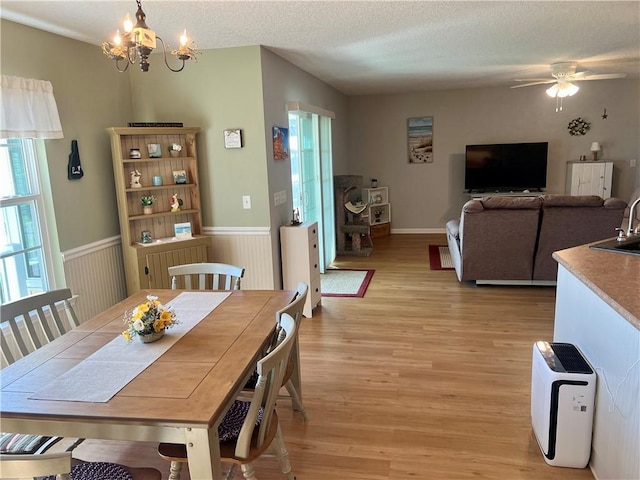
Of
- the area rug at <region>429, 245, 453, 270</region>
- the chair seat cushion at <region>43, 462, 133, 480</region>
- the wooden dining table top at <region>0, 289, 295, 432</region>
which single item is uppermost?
the wooden dining table top at <region>0, 289, 295, 432</region>

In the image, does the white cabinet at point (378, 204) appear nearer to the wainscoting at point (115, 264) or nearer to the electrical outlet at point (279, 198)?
the electrical outlet at point (279, 198)

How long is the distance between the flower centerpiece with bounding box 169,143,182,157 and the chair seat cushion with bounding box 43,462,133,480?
2808 millimetres

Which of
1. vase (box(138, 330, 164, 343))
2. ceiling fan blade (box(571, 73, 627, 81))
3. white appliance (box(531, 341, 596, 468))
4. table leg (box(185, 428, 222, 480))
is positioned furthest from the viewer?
ceiling fan blade (box(571, 73, 627, 81))

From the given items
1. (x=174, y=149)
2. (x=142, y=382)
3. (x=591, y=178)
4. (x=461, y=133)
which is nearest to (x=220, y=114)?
(x=174, y=149)

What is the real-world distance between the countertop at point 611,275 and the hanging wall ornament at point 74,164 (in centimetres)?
338

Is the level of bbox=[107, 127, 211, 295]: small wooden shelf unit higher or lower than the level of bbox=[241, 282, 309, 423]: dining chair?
higher

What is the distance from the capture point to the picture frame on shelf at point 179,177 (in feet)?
13.2

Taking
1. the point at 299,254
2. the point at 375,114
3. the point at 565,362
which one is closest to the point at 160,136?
the point at 299,254

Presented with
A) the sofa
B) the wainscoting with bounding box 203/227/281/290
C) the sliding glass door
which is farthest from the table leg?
the sofa

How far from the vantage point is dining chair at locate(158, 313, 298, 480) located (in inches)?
67.0

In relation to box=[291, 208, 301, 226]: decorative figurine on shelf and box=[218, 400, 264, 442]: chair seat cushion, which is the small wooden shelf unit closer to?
box=[291, 208, 301, 226]: decorative figurine on shelf

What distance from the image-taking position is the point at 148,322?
1.97m

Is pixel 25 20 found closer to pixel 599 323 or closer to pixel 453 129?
pixel 599 323

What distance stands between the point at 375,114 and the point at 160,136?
5.00 meters
